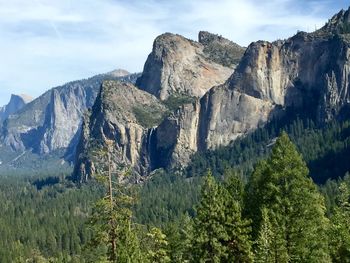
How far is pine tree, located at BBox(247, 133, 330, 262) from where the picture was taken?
1898 inches

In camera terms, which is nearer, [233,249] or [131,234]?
[131,234]

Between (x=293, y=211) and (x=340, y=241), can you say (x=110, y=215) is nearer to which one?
(x=293, y=211)

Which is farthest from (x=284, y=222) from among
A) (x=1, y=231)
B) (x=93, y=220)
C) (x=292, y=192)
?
(x=1, y=231)

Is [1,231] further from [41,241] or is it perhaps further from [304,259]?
[304,259]

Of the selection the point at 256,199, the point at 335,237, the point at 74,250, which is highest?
the point at 256,199

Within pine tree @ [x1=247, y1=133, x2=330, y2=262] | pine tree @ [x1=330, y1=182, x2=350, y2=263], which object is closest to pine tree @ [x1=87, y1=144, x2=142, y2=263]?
pine tree @ [x1=247, y1=133, x2=330, y2=262]

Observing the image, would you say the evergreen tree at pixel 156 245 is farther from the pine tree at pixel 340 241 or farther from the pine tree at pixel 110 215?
the pine tree at pixel 340 241

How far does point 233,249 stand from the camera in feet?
175

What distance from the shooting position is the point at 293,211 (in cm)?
4888

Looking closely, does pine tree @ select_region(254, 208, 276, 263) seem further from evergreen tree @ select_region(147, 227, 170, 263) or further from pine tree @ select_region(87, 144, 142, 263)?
pine tree @ select_region(87, 144, 142, 263)

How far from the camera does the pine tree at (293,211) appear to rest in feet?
158

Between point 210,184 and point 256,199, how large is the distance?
656 cm

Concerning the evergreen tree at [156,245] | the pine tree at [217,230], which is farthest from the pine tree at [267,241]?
the evergreen tree at [156,245]

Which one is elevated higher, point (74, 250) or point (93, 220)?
point (93, 220)
